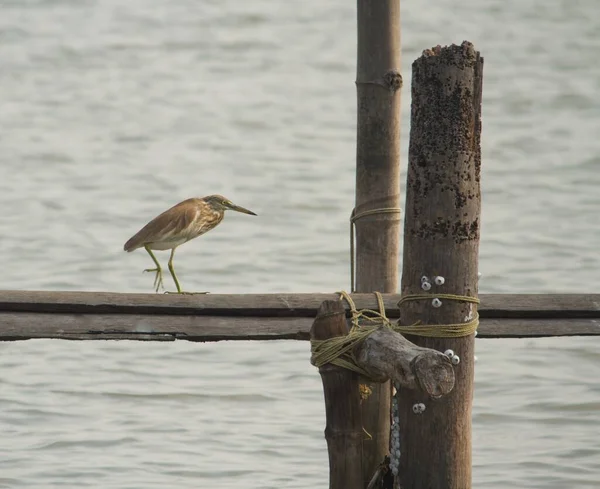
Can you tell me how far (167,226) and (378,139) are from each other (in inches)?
46.0

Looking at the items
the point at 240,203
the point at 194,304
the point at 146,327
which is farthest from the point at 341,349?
the point at 240,203

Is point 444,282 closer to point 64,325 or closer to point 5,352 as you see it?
point 64,325

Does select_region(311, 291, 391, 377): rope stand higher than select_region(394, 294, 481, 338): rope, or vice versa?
select_region(394, 294, 481, 338): rope

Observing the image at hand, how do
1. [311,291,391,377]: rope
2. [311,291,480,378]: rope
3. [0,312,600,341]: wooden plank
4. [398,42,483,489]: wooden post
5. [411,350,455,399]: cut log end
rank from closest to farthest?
1. [411,350,455,399]: cut log end
2. [398,42,483,489]: wooden post
3. [311,291,480,378]: rope
4. [311,291,391,377]: rope
5. [0,312,600,341]: wooden plank

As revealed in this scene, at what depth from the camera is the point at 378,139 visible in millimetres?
7098

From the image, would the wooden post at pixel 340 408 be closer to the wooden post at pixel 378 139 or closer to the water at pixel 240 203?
the wooden post at pixel 378 139

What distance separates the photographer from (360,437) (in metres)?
5.46

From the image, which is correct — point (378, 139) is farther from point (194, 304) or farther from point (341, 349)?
point (341, 349)

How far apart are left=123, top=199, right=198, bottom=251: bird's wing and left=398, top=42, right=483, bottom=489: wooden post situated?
2181 millimetres

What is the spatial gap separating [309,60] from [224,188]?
4.85 meters

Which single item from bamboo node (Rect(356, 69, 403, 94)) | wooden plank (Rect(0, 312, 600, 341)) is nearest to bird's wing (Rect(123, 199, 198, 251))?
bamboo node (Rect(356, 69, 403, 94))

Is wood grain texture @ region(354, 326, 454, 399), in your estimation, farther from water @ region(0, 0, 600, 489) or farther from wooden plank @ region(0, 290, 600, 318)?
water @ region(0, 0, 600, 489)

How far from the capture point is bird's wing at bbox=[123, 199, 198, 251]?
283 inches

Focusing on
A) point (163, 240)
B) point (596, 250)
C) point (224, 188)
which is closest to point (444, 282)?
point (163, 240)
